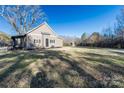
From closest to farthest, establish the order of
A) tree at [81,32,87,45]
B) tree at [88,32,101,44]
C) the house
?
the house → tree at [88,32,101,44] → tree at [81,32,87,45]

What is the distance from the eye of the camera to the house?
1888 cm

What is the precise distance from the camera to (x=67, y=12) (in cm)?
1362

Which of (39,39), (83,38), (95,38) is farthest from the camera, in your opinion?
(83,38)

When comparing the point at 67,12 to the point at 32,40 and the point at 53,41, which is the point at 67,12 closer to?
the point at 32,40

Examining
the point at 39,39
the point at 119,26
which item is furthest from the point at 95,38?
the point at 39,39

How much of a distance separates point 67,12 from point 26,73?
963cm

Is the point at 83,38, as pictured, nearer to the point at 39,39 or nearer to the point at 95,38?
the point at 95,38

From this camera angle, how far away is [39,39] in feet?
66.5

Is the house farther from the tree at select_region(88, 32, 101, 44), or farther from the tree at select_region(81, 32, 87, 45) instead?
the tree at select_region(81, 32, 87, 45)

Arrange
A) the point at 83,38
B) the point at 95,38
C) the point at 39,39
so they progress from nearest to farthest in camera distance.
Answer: the point at 39,39 → the point at 95,38 → the point at 83,38

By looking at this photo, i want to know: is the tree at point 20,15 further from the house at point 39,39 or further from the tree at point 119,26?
the tree at point 119,26

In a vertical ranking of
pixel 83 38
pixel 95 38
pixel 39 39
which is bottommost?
pixel 39 39

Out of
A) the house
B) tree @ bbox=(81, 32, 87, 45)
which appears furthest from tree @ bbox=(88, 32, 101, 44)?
the house
